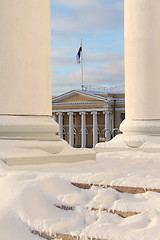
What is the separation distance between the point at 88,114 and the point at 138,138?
485 ft

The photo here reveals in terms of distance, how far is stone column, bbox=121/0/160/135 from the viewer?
797 inches

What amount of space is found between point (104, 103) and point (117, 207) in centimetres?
14880

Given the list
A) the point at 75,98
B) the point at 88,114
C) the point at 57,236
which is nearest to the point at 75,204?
the point at 57,236

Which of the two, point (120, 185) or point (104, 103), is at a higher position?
point (120, 185)

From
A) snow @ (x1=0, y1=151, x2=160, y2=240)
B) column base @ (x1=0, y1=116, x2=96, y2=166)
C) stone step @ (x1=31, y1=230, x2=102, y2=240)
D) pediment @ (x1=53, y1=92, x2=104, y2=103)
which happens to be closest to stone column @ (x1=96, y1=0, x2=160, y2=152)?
column base @ (x1=0, y1=116, x2=96, y2=166)

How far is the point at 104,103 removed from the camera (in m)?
157

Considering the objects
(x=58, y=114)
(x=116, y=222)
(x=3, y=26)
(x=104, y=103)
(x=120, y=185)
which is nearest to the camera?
(x=116, y=222)

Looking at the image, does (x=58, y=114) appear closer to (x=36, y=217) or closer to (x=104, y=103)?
(x=104, y=103)

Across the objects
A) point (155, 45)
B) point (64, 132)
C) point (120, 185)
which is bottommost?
point (64, 132)

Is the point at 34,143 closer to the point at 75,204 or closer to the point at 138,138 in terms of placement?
the point at 75,204

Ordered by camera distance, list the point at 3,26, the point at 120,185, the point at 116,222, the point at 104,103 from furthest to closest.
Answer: the point at 104,103 → the point at 3,26 → the point at 120,185 → the point at 116,222

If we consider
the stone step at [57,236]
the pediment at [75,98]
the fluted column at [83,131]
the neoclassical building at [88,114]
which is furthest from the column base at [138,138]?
the fluted column at [83,131]

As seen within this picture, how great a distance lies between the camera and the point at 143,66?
808 inches

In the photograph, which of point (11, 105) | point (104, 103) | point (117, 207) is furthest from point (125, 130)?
point (104, 103)
